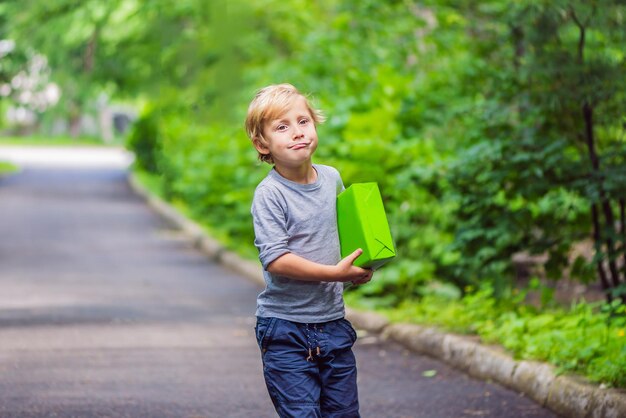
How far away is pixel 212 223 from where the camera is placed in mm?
17953

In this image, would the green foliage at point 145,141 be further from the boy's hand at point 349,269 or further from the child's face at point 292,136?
the boy's hand at point 349,269

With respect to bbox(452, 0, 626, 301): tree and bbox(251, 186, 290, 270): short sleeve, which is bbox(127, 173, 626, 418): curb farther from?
bbox(251, 186, 290, 270): short sleeve

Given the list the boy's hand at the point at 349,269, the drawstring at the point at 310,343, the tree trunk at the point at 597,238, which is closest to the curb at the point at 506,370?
the tree trunk at the point at 597,238

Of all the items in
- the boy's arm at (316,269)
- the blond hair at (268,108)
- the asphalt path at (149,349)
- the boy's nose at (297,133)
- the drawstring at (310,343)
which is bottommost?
the asphalt path at (149,349)

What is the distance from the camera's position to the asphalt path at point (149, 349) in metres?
6.29

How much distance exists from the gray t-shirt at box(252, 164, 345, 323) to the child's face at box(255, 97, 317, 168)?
11cm

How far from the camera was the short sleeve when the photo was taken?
12.8 ft

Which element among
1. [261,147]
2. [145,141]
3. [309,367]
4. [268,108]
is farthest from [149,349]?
[145,141]

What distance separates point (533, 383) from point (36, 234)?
13131 mm

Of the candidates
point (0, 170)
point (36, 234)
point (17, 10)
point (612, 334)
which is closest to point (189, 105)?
point (17, 10)

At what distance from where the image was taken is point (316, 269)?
3881 mm

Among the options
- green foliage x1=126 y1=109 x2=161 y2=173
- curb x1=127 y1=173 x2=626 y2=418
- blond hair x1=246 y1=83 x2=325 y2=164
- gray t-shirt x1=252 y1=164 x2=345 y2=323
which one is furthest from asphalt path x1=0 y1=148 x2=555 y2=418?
green foliage x1=126 y1=109 x2=161 y2=173

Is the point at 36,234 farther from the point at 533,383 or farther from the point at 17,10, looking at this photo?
the point at 533,383

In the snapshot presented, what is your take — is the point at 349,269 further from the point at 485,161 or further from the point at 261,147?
the point at 485,161
